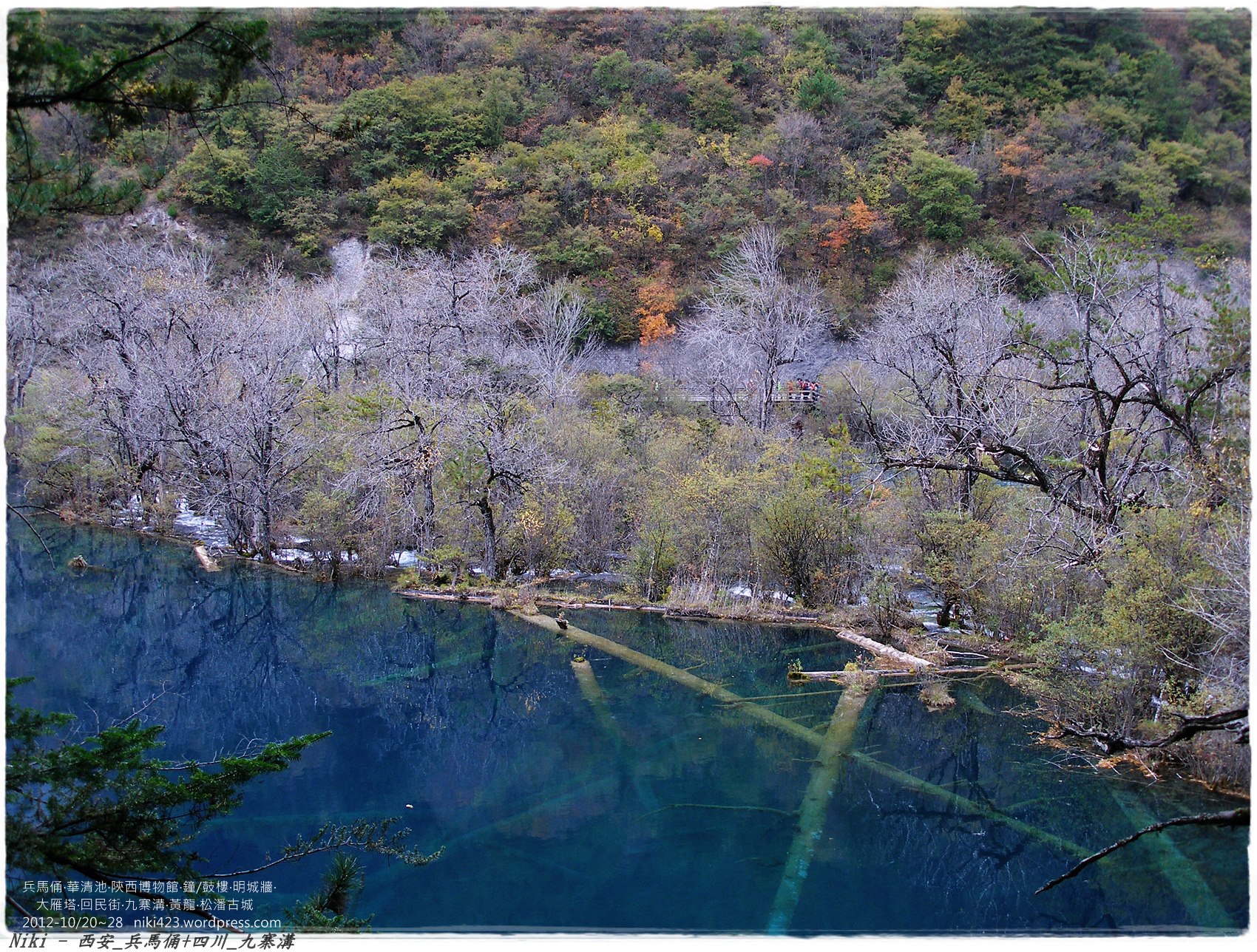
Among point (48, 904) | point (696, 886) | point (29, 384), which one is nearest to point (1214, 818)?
point (696, 886)

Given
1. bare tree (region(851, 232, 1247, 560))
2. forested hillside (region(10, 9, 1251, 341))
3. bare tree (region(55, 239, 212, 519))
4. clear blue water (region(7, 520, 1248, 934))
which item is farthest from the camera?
forested hillside (region(10, 9, 1251, 341))

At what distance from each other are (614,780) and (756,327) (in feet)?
40.2

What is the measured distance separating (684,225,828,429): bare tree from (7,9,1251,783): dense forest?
157 millimetres

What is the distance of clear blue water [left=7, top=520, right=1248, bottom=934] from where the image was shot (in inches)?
215

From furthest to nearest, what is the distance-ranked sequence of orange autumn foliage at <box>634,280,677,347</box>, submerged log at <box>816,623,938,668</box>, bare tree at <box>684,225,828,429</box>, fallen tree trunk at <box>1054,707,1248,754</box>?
orange autumn foliage at <box>634,280,677,347</box> < bare tree at <box>684,225,828,429</box> < submerged log at <box>816,623,938,668</box> < fallen tree trunk at <box>1054,707,1248,754</box>

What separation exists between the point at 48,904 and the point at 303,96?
16.7 m

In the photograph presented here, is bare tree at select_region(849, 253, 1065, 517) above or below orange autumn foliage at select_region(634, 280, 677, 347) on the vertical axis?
above

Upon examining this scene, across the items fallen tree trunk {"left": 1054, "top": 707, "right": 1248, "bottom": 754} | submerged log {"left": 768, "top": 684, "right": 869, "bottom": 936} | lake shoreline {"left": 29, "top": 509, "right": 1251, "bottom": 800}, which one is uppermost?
fallen tree trunk {"left": 1054, "top": 707, "right": 1248, "bottom": 754}

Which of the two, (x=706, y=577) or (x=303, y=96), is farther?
(x=303, y=96)

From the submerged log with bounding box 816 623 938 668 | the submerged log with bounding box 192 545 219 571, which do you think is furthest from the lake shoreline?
the submerged log with bounding box 192 545 219 571

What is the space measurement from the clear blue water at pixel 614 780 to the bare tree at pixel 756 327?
7.76 m

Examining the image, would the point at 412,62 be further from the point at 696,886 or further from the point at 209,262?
the point at 696,886

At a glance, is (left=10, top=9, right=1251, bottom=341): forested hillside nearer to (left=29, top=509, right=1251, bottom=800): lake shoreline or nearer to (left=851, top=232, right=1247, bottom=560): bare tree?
(left=851, top=232, right=1247, bottom=560): bare tree

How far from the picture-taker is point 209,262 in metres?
23.7
